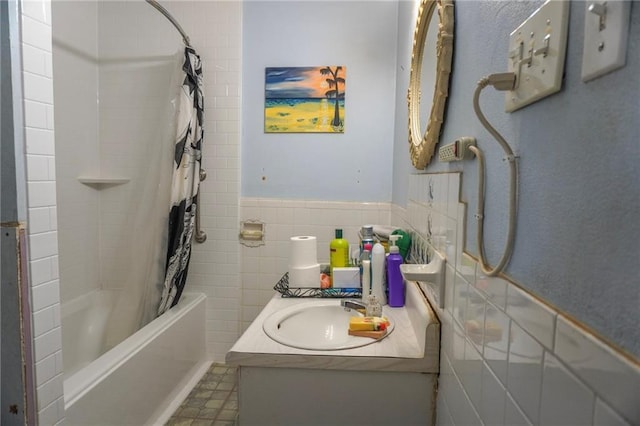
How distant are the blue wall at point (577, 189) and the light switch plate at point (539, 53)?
0.4 inches

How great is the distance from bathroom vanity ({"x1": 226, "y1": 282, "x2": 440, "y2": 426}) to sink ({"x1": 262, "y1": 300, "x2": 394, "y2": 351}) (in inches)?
3.2

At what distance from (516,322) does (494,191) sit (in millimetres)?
227

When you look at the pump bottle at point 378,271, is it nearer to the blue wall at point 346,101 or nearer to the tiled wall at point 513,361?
the tiled wall at point 513,361

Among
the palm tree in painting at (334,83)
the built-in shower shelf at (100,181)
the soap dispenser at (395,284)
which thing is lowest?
the soap dispenser at (395,284)

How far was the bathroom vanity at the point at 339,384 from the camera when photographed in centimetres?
100

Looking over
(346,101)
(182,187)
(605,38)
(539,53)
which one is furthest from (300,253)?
(605,38)

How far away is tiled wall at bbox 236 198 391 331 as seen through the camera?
2.22 m

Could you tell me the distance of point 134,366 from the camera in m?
1.55

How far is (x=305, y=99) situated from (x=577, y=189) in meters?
1.90

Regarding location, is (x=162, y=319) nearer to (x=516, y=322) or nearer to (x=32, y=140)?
(x=32, y=140)

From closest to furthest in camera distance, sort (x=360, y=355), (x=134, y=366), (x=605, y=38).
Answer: (x=605, y=38)
(x=360, y=355)
(x=134, y=366)

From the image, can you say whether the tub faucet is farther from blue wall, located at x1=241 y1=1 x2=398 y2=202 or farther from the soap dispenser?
blue wall, located at x1=241 y1=1 x2=398 y2=202

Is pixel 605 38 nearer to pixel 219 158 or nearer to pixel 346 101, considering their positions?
pixel 346 101

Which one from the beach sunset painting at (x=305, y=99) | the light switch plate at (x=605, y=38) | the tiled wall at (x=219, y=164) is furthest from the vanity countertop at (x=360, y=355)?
the beach sunset painting at (x=305, y=99)
